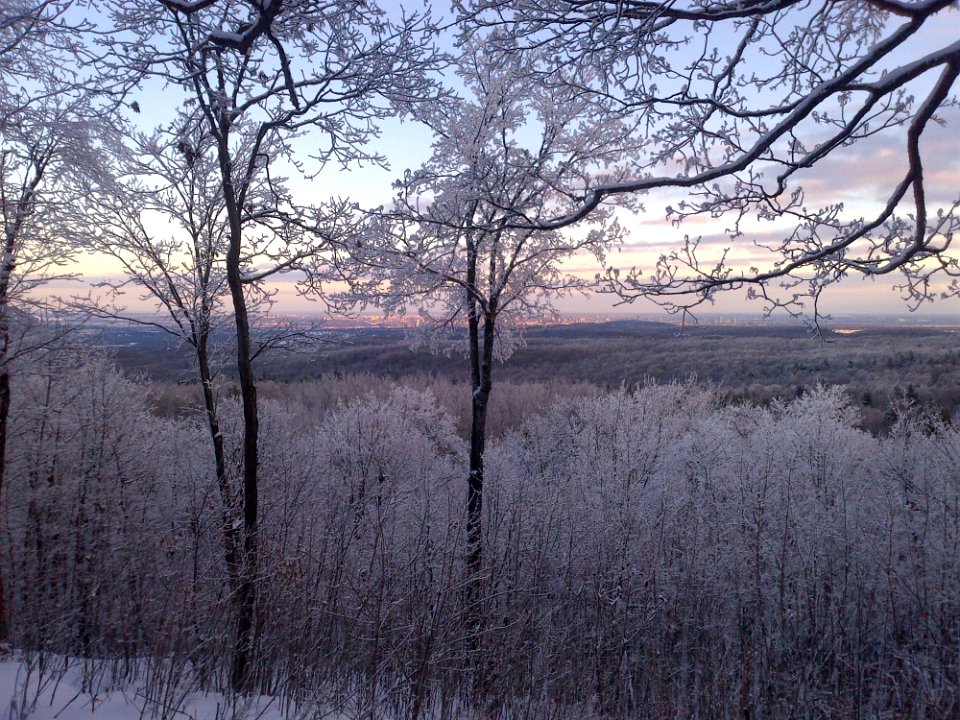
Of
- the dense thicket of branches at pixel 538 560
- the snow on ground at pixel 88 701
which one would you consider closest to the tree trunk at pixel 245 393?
the dense thicket of branches at pixel 538 560

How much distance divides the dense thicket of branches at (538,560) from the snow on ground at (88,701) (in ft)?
0.82

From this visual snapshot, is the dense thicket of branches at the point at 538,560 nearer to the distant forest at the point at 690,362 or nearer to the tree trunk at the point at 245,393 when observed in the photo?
the tree trunk at the point at 245,393

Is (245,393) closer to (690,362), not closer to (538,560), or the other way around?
(538,560)

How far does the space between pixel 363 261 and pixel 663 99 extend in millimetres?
3618

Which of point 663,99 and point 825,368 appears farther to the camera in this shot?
point 825,368

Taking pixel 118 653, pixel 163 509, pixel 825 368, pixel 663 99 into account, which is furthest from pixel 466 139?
pixel 825 368

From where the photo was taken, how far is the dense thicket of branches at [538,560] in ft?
18.8

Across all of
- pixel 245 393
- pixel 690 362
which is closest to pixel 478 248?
pixel 245 393

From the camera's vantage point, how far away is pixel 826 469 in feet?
61.3

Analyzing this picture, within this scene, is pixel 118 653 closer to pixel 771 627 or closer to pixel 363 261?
pixel 363 261

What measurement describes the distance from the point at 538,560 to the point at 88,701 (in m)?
7.24

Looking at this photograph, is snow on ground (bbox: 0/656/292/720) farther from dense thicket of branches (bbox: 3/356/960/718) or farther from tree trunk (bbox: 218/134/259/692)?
tree trunk (bbox: 218/134/259/692)

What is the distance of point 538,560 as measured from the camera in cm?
1027

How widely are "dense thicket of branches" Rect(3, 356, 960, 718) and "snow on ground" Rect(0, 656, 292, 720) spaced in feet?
0.82
